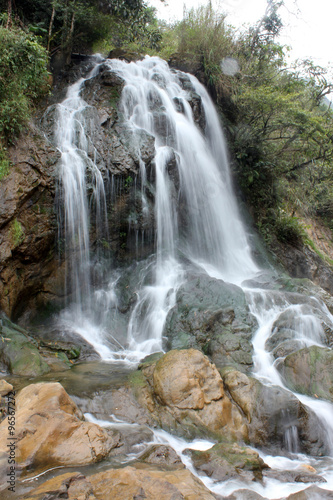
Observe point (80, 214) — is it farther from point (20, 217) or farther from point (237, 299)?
point (237, 299)

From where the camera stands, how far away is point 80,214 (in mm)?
8109

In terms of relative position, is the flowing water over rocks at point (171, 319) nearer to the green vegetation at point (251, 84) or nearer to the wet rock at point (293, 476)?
the wet rock at point (293, 476)

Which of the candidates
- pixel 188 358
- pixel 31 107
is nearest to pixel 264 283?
pixel 188 358

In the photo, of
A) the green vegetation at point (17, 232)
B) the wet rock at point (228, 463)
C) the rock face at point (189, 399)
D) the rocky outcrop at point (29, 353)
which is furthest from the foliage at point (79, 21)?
the wet rock at point (228, 463)

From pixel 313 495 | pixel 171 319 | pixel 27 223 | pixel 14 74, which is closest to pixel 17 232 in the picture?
pixel 27 223

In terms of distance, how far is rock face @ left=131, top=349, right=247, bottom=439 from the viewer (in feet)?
14.7

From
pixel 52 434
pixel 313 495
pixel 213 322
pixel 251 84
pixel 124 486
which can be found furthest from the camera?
pixel 251 84

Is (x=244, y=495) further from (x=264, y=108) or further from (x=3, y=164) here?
(x=264, y=108)

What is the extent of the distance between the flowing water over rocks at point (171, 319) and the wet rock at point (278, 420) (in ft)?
0.06

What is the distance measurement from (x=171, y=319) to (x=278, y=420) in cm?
321

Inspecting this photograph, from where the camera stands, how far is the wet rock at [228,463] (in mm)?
3533

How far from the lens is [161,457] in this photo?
3.58 m

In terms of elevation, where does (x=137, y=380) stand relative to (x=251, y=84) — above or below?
below

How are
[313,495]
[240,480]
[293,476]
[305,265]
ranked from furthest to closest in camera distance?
[305,265] → [293,476] → [240,480] → [313,495]
